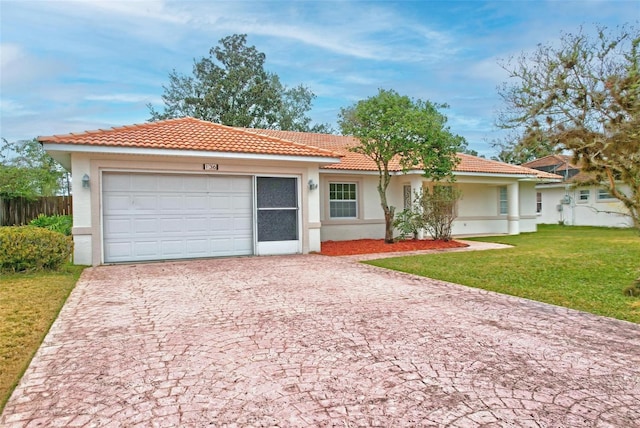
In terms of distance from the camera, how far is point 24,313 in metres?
6.05

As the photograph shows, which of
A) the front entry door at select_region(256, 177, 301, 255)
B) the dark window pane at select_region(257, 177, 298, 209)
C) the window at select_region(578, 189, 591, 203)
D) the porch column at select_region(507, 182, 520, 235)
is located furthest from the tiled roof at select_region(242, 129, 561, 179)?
the window at select_region(578, 189, 591, 203)

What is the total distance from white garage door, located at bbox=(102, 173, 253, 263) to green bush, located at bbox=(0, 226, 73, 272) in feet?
4.60

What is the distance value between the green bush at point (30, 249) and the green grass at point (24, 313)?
0.26 metres

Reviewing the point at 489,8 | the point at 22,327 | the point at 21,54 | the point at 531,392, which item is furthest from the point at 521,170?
the point at 21,54

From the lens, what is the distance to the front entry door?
502 inches

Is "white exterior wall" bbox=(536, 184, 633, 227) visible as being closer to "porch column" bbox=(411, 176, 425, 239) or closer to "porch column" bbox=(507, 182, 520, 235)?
"porch column" bbox=(507, 182, 520, 235)

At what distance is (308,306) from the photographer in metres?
6.41

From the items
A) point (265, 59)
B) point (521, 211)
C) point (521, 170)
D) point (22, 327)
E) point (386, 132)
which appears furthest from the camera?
point (265, 59)

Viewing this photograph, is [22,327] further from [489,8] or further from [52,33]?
[489,8]

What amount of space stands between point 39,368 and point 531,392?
14.3 feet

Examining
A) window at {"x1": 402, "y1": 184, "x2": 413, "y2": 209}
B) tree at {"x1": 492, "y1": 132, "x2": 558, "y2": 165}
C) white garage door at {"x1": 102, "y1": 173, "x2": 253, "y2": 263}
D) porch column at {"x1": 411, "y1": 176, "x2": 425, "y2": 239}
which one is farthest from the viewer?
window at {"x1": 402, "y1": 184, "x2": 413, "y2": 209}

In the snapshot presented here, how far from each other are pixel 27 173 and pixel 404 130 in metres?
21.1

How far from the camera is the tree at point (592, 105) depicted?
21.4 feet

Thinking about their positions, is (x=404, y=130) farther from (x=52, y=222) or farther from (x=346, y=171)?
(x=52, y=222)
